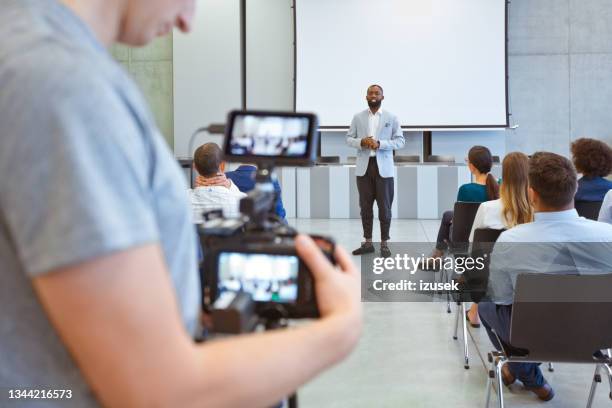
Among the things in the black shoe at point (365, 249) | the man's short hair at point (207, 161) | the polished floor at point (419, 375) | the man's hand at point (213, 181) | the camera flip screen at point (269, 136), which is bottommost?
the polished floor at point (419, 375)

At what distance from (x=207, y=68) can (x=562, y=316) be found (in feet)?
28.0

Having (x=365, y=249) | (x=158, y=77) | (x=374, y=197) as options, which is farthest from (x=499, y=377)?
(x=158, y=77)

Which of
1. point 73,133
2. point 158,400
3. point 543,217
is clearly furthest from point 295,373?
point 543,217

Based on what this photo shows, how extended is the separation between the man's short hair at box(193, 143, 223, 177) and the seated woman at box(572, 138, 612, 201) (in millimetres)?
2144

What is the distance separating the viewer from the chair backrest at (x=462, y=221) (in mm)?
3953

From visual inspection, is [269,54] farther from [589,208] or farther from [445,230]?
[589,208]

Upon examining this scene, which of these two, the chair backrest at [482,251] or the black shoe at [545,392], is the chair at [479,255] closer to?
the chair backrest at [482,251]

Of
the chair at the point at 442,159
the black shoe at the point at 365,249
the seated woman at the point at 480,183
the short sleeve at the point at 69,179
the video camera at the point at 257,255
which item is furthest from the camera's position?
the chair at the point at 442,159

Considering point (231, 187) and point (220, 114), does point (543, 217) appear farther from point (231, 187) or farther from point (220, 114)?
point (220, 114)

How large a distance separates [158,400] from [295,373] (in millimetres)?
106

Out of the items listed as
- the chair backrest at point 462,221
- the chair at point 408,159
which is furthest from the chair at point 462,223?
the chair at point 408,159

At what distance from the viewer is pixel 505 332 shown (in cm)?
249

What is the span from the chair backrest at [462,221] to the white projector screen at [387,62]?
5.56m

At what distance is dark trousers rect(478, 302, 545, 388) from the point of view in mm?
2504
